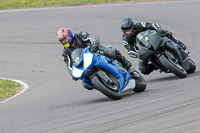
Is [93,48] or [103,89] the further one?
[93,48]

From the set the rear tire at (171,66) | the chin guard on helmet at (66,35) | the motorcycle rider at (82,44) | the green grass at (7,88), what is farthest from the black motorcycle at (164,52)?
the green grass at (7,88)

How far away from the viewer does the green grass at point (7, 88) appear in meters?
11.5

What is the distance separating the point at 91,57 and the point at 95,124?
1.88 meters

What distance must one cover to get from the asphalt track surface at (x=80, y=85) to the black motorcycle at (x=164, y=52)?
0.28 m

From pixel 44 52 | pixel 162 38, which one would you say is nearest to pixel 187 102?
pixel 162 38

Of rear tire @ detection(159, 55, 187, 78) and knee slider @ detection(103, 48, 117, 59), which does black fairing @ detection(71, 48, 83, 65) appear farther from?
rear tire @ detection(159, 55, 187, 78)

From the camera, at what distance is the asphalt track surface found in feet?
21.3

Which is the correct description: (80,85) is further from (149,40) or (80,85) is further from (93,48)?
(93,48)

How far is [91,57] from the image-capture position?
817cm

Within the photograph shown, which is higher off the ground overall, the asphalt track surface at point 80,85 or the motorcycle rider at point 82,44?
the motorcycle rider at point 82,44

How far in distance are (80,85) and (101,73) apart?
3.41 metres

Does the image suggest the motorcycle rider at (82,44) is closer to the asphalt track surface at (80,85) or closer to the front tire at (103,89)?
the front tire at (103,89)

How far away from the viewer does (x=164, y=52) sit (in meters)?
9.52

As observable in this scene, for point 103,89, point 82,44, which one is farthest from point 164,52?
point 103,89
